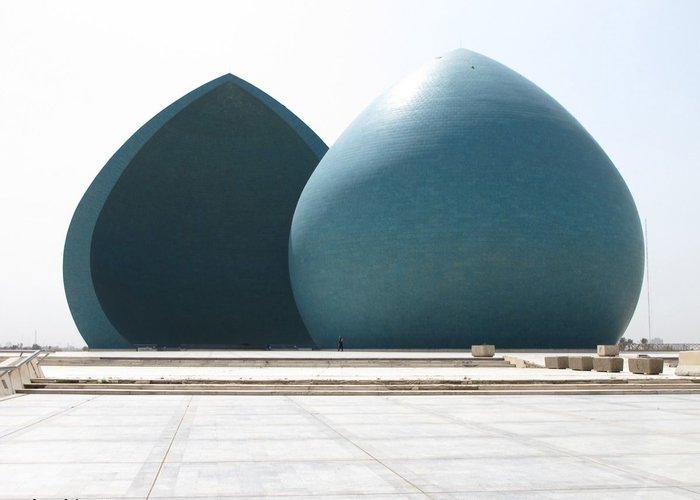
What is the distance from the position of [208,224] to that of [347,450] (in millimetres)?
43106

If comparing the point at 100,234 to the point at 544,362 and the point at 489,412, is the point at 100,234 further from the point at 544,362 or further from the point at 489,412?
the point at 489,412

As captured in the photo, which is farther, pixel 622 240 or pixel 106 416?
pixel 622 240

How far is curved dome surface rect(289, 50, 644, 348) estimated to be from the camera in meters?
36.5

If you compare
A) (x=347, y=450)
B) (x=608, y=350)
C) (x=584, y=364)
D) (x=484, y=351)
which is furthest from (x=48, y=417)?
(x=608, y=350)

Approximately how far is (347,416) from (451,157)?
2796 centimetres

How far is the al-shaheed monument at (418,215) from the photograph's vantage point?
1442 inches

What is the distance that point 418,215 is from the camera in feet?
122

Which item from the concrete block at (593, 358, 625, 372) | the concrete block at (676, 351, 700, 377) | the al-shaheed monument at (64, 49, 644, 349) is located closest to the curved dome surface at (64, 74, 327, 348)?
the al-shaheed monument at (64, 49, 644, 349)

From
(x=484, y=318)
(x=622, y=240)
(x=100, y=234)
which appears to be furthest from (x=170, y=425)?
(x=100, y=234)

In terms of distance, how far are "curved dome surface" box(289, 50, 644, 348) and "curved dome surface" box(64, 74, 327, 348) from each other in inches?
324

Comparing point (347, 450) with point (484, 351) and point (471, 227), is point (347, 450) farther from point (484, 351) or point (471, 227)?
point (471, 227)

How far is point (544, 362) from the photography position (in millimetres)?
24938

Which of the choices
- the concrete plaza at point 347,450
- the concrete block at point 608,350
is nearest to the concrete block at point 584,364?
the concrete block at point 608,350

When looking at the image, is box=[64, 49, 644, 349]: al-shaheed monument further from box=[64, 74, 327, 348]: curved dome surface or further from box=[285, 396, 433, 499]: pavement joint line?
box=[285, 396, 433, 499]: pavement joint line
